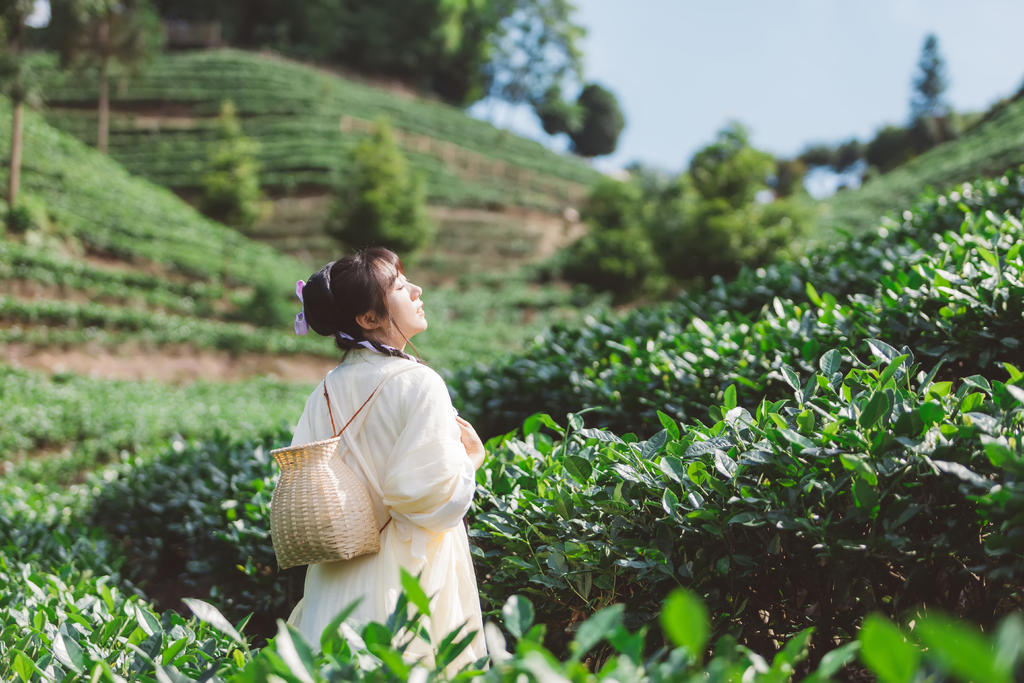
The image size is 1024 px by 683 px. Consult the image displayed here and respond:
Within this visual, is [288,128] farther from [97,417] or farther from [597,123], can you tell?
[597,123]

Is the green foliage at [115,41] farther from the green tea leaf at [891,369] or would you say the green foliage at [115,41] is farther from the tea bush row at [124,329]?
the green tea leaf at [891,369]

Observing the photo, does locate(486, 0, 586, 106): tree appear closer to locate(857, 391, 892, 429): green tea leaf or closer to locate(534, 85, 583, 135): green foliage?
locate(534, 85, 583, 135): green foliage

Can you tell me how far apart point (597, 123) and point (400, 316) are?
51.4m

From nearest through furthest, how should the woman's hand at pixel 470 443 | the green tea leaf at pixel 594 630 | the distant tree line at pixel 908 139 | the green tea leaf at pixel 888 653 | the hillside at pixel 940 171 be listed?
the green tea leaf at pixel 888 653, the green tea leaf at pixel 594 630, the woman's hand at pixel 470 443, the hillside at pixel 940 171, the distant tree line at pixel 908 139

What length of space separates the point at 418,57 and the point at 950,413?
47747 millimetres

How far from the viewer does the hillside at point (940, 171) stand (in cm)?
1914

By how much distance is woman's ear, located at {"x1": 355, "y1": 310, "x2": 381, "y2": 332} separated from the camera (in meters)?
2.07

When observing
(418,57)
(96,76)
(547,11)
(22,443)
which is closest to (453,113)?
(418,57)

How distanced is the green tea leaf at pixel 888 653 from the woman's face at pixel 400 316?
1456 mm

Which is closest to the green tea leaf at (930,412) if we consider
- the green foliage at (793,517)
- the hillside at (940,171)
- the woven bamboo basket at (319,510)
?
the green foliage at (793,517)

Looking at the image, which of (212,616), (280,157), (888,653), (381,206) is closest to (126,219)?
(381,206)

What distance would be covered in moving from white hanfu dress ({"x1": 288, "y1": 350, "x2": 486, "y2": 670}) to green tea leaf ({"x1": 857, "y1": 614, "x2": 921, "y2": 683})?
118cm

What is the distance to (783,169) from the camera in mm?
42531

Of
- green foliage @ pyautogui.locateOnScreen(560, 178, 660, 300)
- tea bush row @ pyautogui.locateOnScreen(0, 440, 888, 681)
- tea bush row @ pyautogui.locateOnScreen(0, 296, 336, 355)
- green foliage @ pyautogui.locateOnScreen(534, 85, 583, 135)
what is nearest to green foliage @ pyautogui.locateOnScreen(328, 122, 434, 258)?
tea bush row @ pyautogui.locateOnScreen(0, 296, 336, 355)
